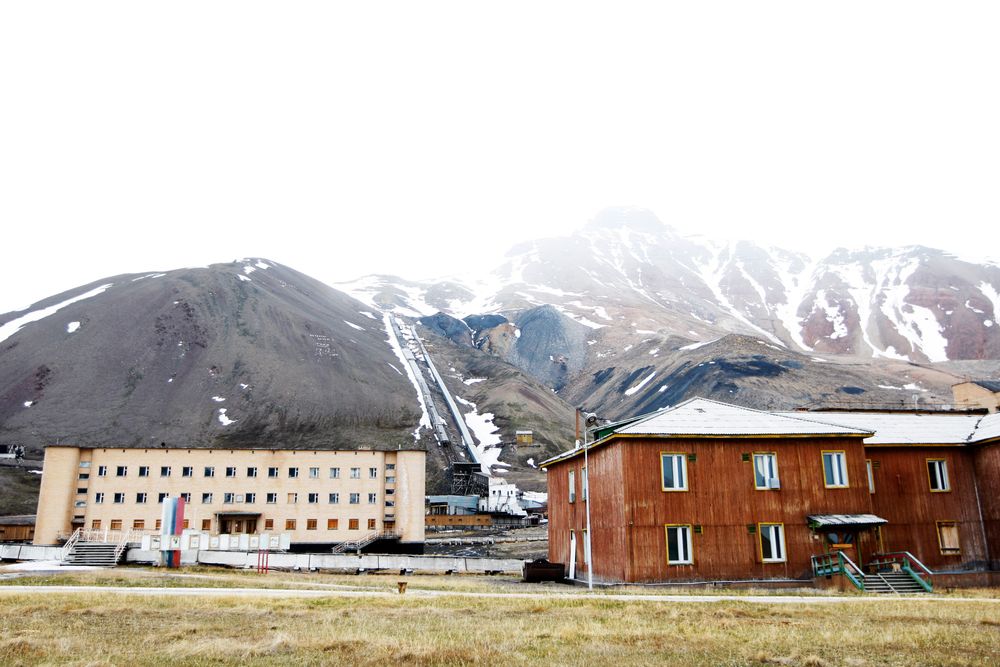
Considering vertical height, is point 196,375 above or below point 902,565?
above

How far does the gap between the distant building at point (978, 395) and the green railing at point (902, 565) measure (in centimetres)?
2763

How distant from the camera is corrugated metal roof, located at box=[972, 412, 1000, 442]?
120ft

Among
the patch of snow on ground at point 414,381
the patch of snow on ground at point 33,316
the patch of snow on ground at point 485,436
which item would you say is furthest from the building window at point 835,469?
the patch of snow on ground at point 33,316

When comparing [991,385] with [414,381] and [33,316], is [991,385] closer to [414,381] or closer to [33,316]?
[414,381]

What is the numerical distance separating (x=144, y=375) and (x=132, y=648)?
416 feet

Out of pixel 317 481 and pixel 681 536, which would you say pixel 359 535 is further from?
pixel 681 536

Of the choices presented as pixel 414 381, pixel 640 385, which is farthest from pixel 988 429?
pixel 640 385

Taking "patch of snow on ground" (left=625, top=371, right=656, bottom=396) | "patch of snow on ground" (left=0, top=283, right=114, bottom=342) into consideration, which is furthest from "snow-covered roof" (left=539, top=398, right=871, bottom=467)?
"patch of snow on ground" (left=0, top=283, right=114, bottom=342)

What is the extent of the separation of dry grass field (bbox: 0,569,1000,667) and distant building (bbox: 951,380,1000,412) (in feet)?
130

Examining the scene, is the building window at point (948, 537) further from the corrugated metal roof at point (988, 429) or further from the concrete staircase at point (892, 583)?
the concrete staircase at point (892, 583)

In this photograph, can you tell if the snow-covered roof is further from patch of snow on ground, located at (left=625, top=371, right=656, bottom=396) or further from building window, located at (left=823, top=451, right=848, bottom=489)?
patch of snow on ground, located at (left=625, top=371, right=656, bottom=396)

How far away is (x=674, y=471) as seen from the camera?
32469mm

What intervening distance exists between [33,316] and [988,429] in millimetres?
164136

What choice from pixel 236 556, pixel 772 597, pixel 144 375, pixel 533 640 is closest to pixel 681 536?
pixel 772 597
